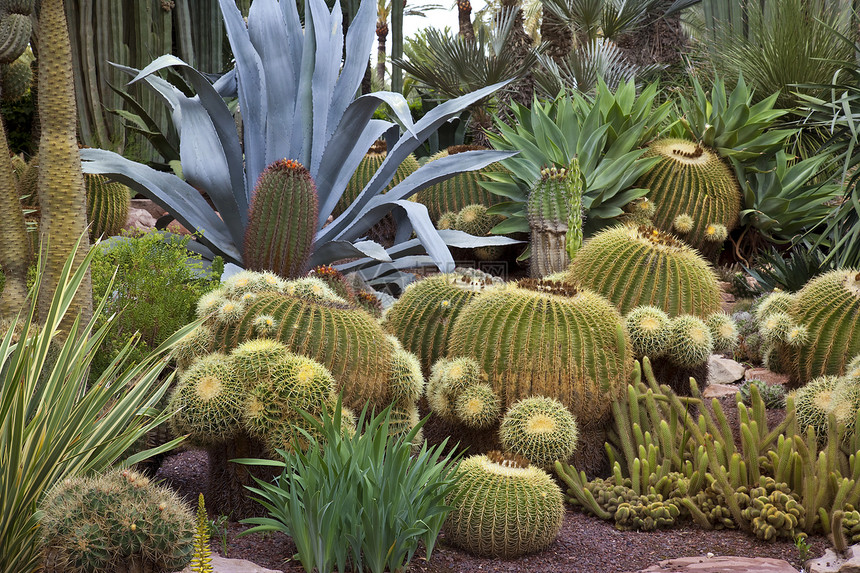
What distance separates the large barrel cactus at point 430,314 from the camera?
5.06 meters

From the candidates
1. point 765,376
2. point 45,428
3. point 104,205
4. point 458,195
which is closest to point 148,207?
point 104,205

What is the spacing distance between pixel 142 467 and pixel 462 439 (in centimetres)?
162

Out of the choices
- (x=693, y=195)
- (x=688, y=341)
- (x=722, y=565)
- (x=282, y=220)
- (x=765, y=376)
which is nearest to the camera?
(x=722, y=565)

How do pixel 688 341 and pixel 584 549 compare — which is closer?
pixel 584 549

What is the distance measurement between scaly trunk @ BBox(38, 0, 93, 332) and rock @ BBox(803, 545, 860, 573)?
323cm

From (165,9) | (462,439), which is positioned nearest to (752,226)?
(462,439)

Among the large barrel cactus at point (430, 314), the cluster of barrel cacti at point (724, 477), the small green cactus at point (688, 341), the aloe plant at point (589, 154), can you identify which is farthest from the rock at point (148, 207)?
the cluster of barrel cacti at point (724, 477)

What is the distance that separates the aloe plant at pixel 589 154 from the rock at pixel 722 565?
4418 mm

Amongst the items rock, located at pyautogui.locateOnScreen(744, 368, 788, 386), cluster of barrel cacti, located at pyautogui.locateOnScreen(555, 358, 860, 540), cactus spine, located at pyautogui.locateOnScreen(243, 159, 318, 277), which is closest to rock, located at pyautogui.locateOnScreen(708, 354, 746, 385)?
rock, located at pyautogui.locateOnScreen(744, 368, 788, 386)

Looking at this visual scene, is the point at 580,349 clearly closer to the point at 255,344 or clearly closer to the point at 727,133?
the point at 255,344

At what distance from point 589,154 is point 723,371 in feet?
8.22

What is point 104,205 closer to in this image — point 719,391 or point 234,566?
point 719,391

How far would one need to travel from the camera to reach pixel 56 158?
3551 mm

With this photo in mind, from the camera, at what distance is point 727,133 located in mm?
8258
